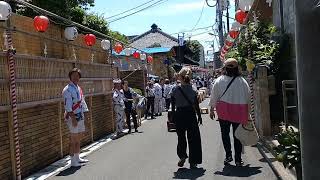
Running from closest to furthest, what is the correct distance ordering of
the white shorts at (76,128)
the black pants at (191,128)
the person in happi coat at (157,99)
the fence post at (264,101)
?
the black pants at (191,128) < the white shorts at (76,128) < the fence post at (264,101) < the person in happi coat at (157,99)

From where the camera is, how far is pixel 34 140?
9586 millimetres

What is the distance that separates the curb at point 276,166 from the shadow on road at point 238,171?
1.01ft

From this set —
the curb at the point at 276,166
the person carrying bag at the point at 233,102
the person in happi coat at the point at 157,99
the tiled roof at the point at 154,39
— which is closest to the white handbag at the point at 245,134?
the person carrying bag at the point at 233,102

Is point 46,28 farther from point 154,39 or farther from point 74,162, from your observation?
point 154,39

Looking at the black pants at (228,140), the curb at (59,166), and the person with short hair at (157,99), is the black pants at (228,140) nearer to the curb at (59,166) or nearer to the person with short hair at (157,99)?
the curb at (59,166)

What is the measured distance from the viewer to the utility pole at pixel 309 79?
332cm

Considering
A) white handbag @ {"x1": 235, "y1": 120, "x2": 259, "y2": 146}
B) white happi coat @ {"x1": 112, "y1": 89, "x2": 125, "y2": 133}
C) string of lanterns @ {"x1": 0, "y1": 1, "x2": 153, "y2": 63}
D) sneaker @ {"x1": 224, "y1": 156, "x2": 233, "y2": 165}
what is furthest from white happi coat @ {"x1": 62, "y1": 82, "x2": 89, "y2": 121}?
white happi coat @ {"x1": 112, "y1": 89, "x2": 125, "y2": 133}

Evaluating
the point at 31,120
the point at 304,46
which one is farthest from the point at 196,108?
the point at 304,46

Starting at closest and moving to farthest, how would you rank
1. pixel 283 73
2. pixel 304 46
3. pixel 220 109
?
pixel 304 46 → pixel 220 109 → pixel 283 73

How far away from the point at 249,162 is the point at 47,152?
4263mm

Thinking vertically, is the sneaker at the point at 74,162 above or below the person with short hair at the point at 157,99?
below

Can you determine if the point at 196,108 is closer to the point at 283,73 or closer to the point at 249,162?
the point at 249,162

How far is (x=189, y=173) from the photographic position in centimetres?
860

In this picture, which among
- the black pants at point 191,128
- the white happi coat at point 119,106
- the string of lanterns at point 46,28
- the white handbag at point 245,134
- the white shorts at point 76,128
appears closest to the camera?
the string of lanterns at point 46,28
